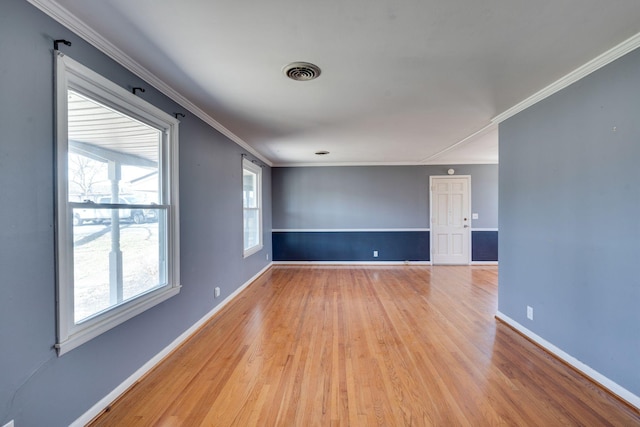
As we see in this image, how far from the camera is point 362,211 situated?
590cm

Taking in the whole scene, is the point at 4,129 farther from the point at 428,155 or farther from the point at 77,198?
the point at 428,155

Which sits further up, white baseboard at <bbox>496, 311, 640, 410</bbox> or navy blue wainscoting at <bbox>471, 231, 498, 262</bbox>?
navy blue wainscoting at <bbox>471, 231, 498, 262</bbox>

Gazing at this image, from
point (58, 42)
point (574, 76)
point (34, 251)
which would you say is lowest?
point (34, 251)

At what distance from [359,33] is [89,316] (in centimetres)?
235

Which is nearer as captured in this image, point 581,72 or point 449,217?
point 581,72

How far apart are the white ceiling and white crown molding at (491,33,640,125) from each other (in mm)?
49

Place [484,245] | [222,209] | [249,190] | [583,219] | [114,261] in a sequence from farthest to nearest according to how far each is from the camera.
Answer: [484,245]
[249,190]
[222,209]
[583,219]
[114,261]

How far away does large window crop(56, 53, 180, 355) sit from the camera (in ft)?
4.58

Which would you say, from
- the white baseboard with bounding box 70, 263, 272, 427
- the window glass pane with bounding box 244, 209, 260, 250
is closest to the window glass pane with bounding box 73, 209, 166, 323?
the white baseboard with bounding box 70, 263, 272, 427

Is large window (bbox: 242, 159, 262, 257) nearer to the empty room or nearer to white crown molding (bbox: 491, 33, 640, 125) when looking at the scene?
the empty room

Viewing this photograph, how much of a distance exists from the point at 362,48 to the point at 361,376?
7.65ft

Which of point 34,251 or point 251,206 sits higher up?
point 251,206

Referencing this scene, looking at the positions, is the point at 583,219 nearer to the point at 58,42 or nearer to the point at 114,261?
the point at 114,261

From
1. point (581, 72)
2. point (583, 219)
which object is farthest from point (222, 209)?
point (581, 72)
